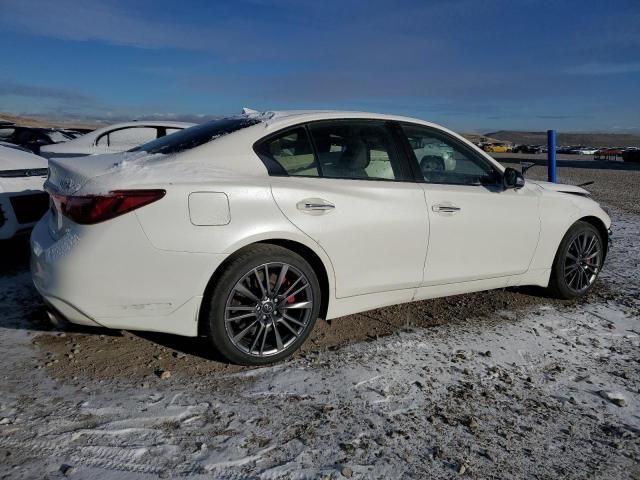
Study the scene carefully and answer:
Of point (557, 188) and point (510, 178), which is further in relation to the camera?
point (557, 188)

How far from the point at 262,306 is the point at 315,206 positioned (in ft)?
2.30

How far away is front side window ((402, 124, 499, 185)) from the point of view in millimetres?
4039

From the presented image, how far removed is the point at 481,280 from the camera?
425 cm

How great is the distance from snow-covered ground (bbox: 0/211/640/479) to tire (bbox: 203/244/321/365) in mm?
145

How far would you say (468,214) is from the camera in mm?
4004

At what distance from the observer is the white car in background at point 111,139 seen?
811 cm

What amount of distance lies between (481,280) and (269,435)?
230cm

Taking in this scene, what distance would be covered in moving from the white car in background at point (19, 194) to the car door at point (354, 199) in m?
3.03

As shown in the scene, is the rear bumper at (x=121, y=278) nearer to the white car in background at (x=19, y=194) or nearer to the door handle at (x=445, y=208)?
the door handle at (x=445, y=208)

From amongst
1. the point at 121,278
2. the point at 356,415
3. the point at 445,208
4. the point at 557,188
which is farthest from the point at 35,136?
the point at 356,415

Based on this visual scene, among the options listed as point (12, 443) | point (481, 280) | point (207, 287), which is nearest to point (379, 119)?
point (481, 280)

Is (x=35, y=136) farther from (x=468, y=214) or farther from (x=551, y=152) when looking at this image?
(x=468, y=214)

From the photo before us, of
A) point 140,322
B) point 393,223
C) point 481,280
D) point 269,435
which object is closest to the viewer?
point 269,435

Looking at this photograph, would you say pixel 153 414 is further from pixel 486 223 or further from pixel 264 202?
pixel 486 223
